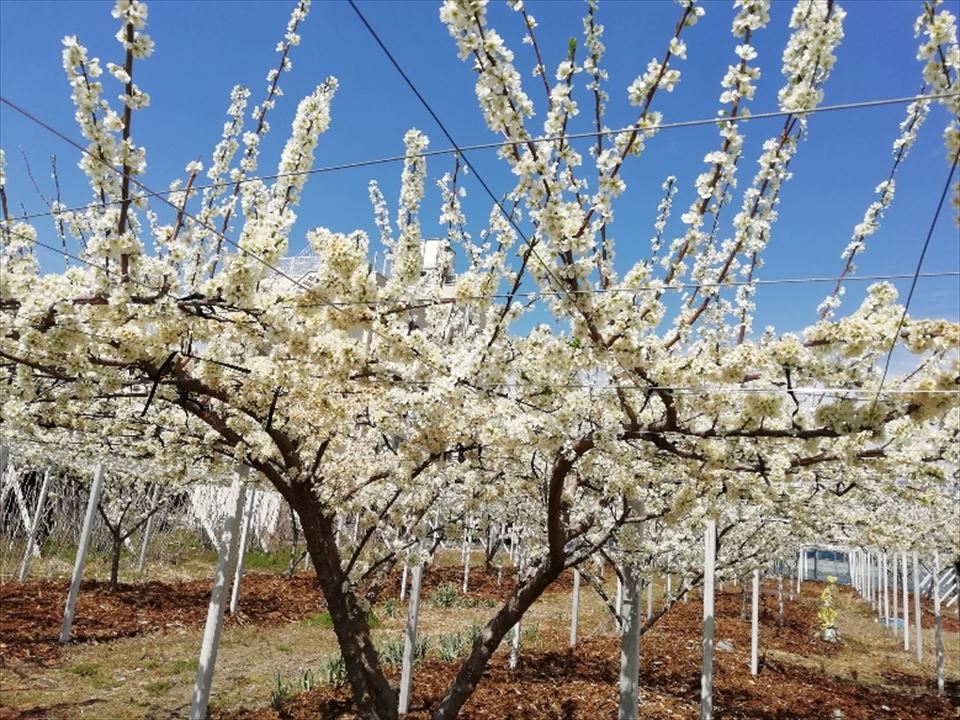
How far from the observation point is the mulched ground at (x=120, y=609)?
1097cm

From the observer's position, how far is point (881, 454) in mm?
4320

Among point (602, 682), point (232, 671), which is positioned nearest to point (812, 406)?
point (602, 682)

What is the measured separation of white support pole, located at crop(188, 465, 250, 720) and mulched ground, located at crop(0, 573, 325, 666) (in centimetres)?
496

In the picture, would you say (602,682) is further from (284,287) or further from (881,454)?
(284,287)

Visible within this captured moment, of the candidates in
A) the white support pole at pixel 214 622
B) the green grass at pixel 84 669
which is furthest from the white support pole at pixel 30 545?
the white support pole at pixel 214 622

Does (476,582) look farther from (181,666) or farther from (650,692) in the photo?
(181,666)

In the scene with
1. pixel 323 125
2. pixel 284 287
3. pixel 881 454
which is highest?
pixel 323 125

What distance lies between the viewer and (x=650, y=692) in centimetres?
1098

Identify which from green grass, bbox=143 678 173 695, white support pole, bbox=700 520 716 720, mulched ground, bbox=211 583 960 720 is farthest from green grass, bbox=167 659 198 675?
white support pole, bbox=700 520 716 720

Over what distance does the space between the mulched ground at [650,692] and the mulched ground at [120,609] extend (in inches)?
191

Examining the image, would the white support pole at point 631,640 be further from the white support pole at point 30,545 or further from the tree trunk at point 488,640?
the white support pole at point 30,545

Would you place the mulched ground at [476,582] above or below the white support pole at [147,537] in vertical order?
below

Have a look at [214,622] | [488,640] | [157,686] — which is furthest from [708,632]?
[157,686]

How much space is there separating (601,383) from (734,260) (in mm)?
1087
